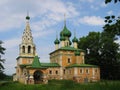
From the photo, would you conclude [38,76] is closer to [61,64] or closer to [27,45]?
[61,64]

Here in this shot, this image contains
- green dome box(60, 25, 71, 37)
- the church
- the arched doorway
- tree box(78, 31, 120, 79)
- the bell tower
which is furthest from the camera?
green dome box(60, 25, 71, 37)

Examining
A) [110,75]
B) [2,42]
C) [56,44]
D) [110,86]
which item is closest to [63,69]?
[56,44]

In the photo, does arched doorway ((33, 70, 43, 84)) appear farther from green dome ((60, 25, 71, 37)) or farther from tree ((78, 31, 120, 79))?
tree ((78, 31, 120, 79))

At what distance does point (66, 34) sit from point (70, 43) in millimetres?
2371

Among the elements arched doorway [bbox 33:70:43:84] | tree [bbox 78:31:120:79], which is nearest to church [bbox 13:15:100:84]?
arched doorway [bbox 33:70:43:84]

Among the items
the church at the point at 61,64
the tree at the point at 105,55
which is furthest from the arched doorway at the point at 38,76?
the tree at the point at 105,55

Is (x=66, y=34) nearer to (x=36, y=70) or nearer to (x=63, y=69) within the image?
(x=63, y=69)

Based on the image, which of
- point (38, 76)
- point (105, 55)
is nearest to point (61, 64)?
point (38, 76)

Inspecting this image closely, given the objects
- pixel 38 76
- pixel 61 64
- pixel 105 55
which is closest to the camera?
pixel 38 76

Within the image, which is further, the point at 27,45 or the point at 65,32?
the point at 65,32

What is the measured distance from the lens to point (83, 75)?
43.9 metres

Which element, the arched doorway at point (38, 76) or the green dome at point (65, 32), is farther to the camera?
the green dome at point (65, 32)

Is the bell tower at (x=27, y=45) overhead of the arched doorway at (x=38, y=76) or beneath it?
overhead

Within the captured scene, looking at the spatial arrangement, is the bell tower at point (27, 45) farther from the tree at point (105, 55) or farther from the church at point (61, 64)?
the tree at point (105, 55)
